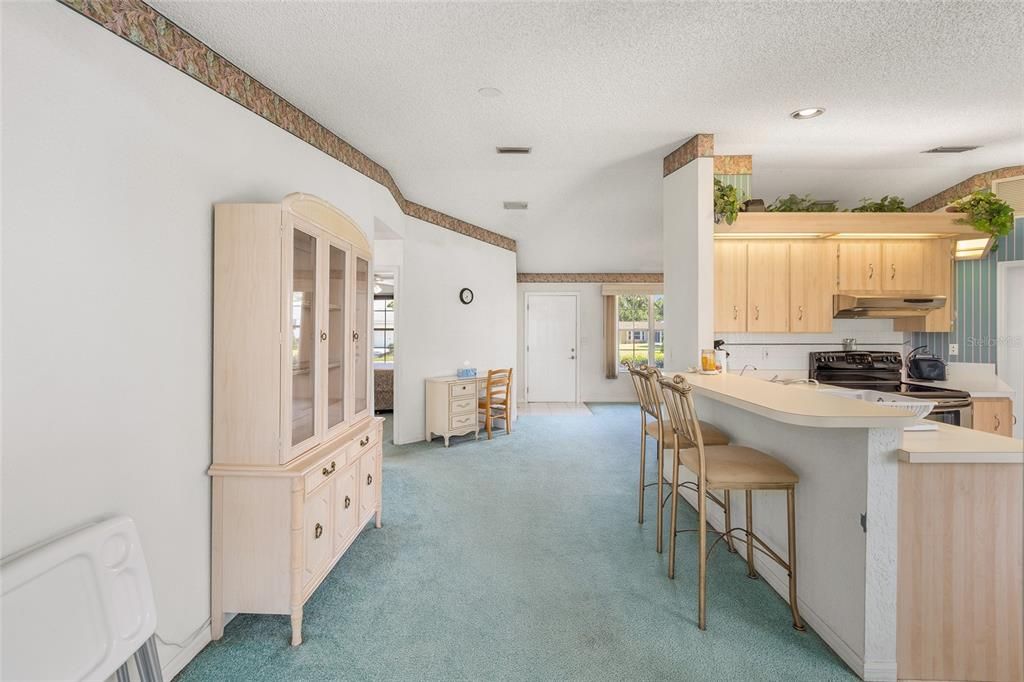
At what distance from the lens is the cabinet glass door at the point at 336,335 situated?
2228 mm

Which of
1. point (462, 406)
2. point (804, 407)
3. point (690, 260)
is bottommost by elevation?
point (462, 406)

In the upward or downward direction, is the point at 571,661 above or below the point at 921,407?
below

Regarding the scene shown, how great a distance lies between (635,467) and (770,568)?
187 centimetres

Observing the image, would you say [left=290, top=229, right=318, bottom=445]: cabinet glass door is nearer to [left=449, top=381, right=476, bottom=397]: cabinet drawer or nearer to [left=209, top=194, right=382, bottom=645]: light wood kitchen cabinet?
[left=209, top=194, right=382, bottom=645]: light wood kitchen cabinet

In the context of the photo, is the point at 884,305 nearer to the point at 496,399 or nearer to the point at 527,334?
the point at 496,399

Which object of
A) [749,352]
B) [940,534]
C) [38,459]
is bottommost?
A: [940,534]

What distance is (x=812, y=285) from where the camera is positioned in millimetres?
3508

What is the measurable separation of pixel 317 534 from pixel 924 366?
4.66 meters

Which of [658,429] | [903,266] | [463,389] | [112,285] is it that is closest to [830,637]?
[658,429]

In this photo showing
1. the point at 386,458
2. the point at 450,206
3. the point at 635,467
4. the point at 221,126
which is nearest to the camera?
the point at 221,126

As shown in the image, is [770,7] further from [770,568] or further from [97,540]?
[97,540]

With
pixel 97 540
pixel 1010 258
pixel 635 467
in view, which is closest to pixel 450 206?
pixel 635 467

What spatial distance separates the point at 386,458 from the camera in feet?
14.1

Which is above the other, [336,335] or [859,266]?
[859,266]
